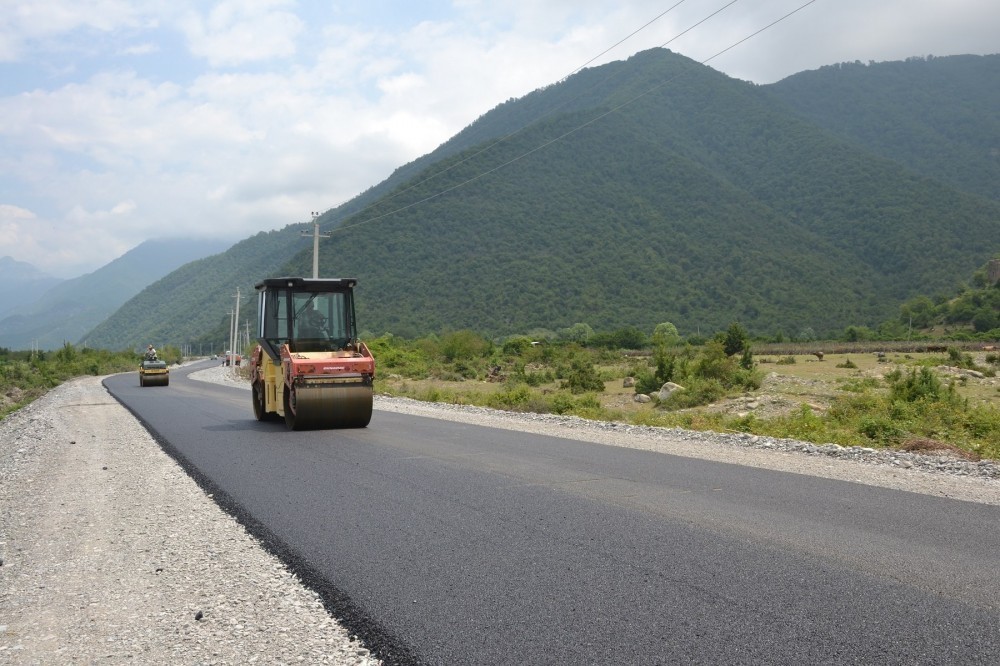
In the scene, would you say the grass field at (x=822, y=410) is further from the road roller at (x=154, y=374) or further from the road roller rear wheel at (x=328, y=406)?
the road roller at (x=154, y=374)

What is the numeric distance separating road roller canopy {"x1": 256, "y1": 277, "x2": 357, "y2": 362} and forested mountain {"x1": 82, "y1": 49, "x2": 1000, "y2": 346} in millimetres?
79206

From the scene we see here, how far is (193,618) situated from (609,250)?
10786 centimetres

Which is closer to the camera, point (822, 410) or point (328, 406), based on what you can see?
point (328, 406)

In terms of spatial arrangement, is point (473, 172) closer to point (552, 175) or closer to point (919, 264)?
point (552, 175)

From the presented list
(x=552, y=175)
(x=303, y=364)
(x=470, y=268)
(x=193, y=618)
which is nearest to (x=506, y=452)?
(x=303, y=364)

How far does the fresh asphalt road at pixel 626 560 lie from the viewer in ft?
13.0

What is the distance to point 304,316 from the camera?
1543cm

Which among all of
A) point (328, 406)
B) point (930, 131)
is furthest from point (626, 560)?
point (930, 131)

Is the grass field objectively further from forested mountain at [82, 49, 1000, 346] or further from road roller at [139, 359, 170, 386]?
forested mountain at [82, 49, 1000, 346]

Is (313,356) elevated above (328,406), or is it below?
above

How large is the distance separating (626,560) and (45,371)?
61456mm

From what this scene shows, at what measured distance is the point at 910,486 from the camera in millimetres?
8812

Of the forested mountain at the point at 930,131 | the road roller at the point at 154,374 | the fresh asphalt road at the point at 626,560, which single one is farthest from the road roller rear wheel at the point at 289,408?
the forested mountain at the point at 930,131

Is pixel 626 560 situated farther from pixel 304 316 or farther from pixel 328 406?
pixel 304 316
